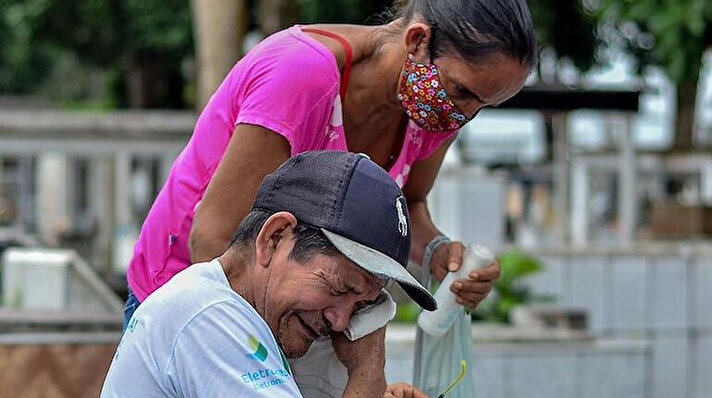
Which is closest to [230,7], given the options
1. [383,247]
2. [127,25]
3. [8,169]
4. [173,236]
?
[173,236]

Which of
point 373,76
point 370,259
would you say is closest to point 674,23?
point 373,76

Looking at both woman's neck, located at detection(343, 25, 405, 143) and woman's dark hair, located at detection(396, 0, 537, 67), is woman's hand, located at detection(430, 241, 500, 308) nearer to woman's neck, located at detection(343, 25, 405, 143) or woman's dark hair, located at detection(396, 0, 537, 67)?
woman's neck, located at detection(343, 25, 405, 143)

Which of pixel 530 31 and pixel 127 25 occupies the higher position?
pixel 530 31

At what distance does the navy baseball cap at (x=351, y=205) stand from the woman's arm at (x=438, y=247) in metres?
0.73

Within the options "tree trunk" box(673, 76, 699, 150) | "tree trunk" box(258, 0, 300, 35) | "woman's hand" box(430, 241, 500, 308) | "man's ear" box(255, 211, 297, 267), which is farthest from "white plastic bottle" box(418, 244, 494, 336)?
"tree trunk" box(673, 76, 699, 150)

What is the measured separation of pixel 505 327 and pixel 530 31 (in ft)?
19.1

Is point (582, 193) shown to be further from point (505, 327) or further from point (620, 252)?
point (505, 327)

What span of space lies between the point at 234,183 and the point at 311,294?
600mm

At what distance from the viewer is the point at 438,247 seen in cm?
323

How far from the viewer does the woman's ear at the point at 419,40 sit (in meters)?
2.76

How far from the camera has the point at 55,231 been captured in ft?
71.6

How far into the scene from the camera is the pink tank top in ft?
8.88

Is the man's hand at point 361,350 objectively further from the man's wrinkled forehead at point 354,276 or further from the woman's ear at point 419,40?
the woman's ear at point 419,40

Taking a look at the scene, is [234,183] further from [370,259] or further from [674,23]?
[674,23]
